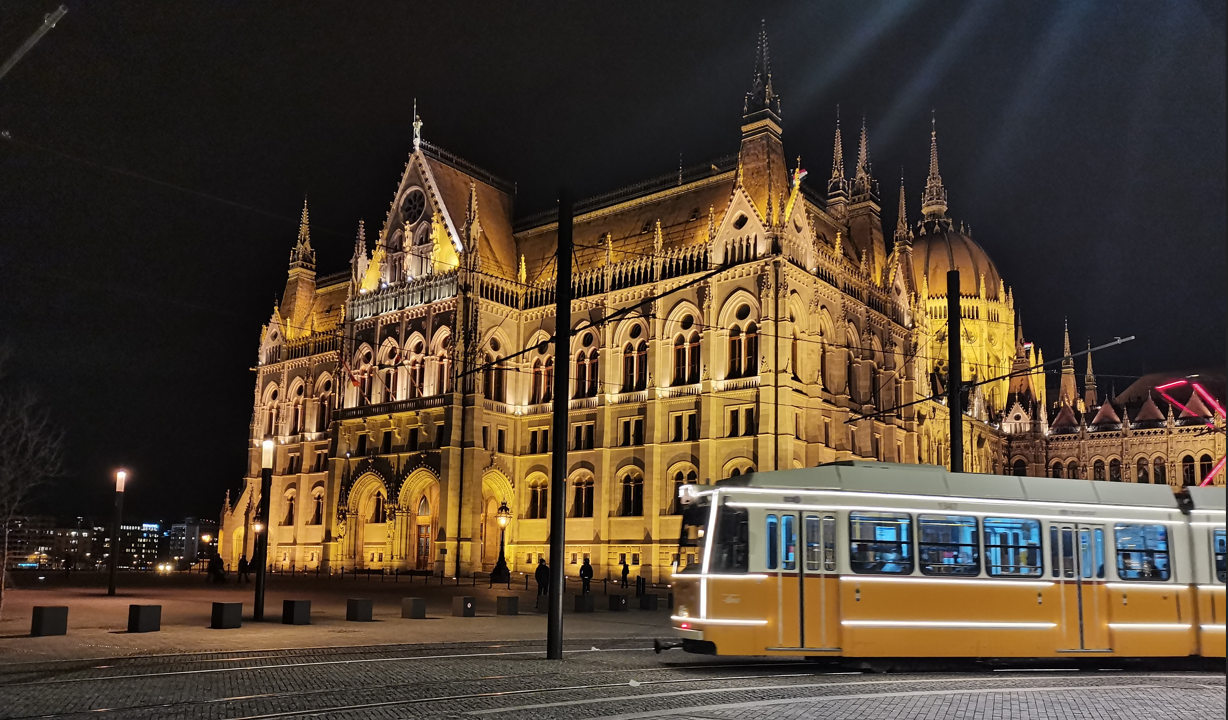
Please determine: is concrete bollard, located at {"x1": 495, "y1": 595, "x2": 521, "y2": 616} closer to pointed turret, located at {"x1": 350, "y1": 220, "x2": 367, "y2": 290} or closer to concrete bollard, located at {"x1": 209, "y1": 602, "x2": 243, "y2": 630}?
concrete bollard, located at {"x1": 209, "y1": 602, "x2": 243, "y2": 630}

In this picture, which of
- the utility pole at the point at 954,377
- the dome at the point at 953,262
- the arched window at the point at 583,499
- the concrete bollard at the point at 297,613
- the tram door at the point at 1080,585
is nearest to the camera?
the tram door at the point at 1080,585

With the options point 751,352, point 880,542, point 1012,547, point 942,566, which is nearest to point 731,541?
point 880,542

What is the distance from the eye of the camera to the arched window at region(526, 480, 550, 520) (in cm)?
5544

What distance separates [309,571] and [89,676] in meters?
49.4

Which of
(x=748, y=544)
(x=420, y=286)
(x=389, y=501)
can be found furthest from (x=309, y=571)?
(x=748, y=544)

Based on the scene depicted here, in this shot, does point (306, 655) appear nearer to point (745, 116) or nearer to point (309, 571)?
point (745, 116)

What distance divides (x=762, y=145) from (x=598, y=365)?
14.1m

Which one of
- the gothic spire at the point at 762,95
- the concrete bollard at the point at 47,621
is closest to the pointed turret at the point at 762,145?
the gothic spire at the point at 762,95

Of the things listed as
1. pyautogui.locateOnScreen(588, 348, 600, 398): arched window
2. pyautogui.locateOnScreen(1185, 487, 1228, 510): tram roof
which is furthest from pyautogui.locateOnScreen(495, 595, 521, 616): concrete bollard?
pyautogui.locateOnScreen(588, 348, 600, 398): arched window

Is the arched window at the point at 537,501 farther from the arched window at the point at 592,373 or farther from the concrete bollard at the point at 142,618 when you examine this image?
the concrete bollard at the point at 142,618

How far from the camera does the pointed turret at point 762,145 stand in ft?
166

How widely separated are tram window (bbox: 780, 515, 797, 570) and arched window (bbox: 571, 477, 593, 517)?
3744cm

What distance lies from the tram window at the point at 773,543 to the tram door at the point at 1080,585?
515 cm

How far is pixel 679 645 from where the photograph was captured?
17922 millimetres
